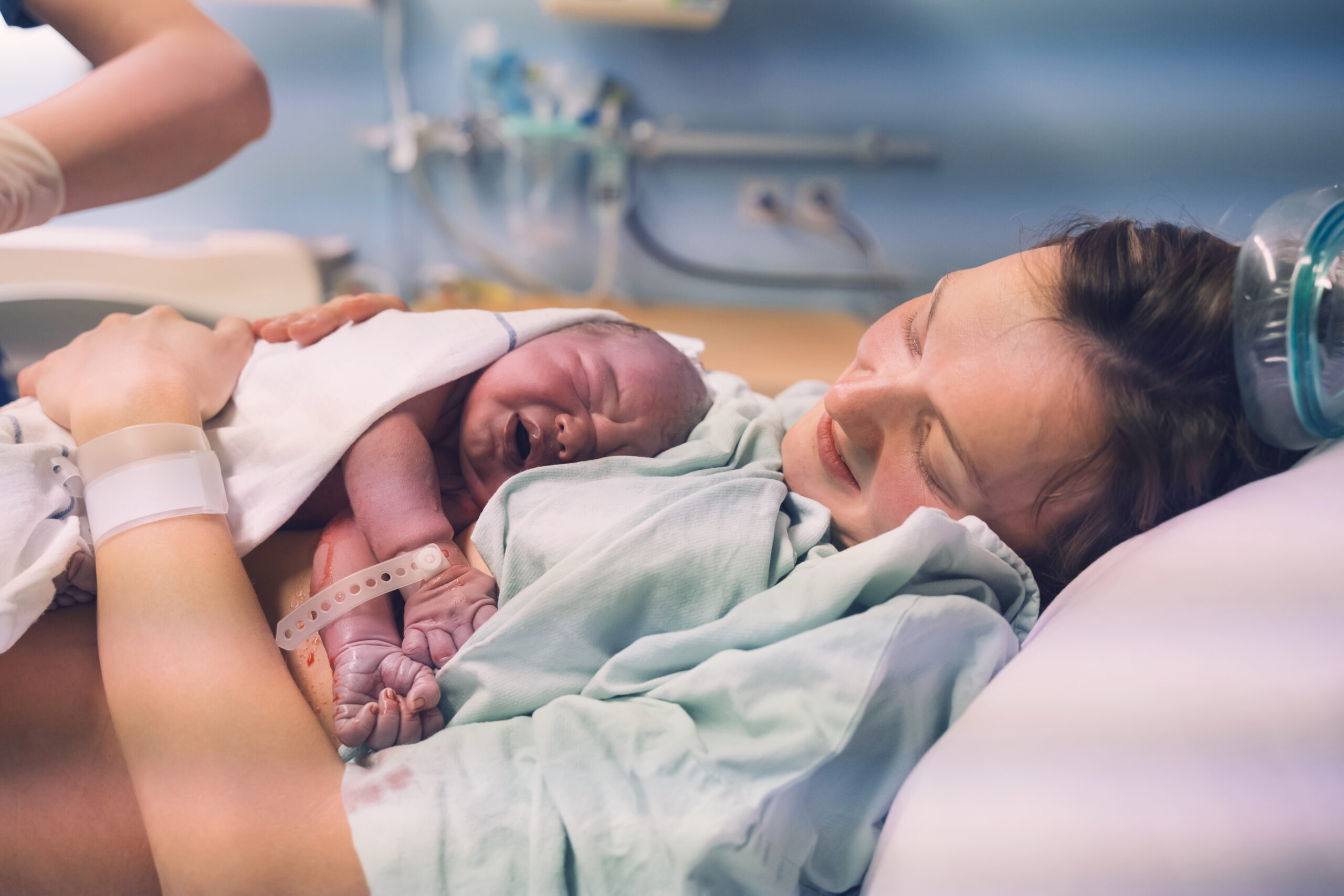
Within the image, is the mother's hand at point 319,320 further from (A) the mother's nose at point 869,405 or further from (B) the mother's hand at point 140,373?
(A) the mother's nose at point 869,405

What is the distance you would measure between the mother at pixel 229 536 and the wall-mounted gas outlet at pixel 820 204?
0.18 metres

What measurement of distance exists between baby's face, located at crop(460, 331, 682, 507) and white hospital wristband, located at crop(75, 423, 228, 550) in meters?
0.21

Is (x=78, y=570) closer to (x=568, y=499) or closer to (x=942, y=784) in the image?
(x=568, y=499)

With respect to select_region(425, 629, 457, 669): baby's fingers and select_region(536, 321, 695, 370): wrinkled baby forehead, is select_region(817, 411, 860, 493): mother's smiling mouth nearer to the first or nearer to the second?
select_region(536, 321, 695, 370): wrinkled baby forehead

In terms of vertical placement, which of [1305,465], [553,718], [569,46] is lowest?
[553,718]

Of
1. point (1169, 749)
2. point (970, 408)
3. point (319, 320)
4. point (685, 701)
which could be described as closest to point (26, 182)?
point (319, 320)

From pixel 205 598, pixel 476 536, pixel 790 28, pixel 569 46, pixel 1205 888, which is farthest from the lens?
pixel 569 46

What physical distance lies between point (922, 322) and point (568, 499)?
1.00 feet

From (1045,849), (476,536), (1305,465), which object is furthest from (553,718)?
(1305,465)

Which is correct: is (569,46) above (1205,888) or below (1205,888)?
above

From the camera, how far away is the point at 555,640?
0.52 meters

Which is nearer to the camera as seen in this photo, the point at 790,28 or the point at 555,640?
the point at 555,640

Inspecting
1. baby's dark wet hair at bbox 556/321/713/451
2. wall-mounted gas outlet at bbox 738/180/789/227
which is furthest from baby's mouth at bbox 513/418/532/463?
wall-mounted gas outlet at bbox 738/180/789/227

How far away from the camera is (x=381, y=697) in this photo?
1.60 ft
